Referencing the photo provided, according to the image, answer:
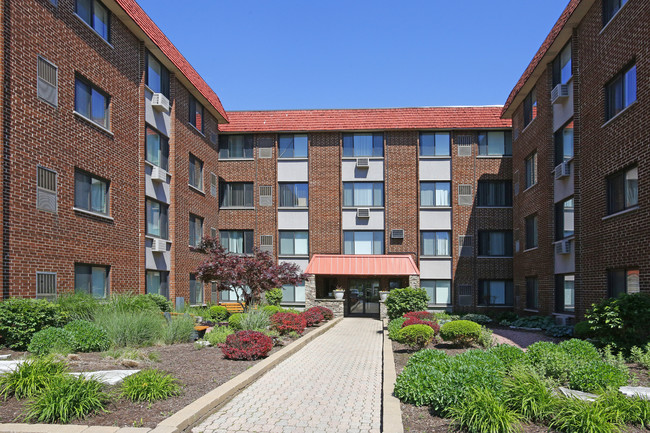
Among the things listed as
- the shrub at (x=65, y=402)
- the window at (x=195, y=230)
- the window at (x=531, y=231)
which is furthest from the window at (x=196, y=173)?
the shrub at (x=65, y=402)

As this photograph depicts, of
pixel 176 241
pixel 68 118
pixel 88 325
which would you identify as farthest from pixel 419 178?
pixel 88 325

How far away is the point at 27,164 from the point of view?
1487cm

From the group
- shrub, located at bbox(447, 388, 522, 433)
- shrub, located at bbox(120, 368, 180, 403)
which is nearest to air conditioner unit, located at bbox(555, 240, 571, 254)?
shrub, located at bbox(447, 388, 522, 433)

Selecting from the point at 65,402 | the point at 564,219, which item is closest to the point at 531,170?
the point at 564,219

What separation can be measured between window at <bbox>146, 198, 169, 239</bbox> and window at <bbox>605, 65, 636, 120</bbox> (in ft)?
54.9

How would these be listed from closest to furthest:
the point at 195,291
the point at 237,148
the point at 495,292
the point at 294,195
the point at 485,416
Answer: the point at 485,416, the point at 195,291, the point at 495,292, the point at 294,195, the point at 237,148

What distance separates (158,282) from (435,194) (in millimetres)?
16670

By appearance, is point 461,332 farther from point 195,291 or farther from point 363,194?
point 363,194

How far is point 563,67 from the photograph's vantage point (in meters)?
21.6

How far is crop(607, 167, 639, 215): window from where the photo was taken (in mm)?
15578

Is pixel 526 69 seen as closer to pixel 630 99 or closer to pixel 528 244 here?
pixel 528 244

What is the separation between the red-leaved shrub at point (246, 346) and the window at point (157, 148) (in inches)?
495

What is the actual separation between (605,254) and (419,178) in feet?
53.5

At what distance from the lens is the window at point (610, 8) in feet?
54.3
